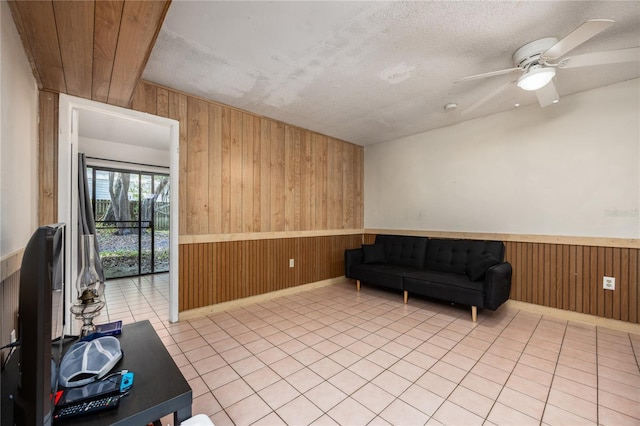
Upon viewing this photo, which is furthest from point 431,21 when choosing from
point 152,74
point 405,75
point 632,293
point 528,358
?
point 632,293

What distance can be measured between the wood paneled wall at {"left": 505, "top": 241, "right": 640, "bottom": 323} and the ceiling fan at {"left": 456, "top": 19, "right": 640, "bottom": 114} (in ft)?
5.88

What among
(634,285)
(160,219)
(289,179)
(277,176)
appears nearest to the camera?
(634,285)

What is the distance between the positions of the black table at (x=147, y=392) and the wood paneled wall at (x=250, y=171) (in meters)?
2.07

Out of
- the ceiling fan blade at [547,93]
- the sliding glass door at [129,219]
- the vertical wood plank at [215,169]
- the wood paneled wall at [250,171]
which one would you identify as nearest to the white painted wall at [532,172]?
the ceiling fan blade at [547,93]

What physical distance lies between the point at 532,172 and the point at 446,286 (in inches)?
71.6

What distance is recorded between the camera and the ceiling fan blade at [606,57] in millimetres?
1802

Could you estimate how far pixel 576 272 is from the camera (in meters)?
3.10

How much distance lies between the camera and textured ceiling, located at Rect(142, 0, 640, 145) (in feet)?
A: 6.11

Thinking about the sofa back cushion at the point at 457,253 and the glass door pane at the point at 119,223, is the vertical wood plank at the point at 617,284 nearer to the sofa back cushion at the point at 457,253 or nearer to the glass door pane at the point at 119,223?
the sofa back cushion at the point at 457,253

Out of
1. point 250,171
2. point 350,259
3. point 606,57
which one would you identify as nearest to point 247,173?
point 250,171

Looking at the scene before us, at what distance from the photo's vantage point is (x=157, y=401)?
0.91m

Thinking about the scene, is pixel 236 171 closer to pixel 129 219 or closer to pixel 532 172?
pixel 129 219

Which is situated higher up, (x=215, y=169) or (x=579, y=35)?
(x=579, y=35)

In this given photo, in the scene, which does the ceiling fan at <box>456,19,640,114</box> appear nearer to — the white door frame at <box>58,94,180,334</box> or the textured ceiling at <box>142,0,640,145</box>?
the textured ceiling at <box>142,0,640,145</box>
